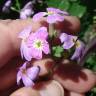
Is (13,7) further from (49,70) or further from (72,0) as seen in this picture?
(49,70)

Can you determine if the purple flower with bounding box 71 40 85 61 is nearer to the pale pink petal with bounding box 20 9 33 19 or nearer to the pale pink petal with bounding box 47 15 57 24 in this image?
the pale pink petal with bounding box 47 15 57 24

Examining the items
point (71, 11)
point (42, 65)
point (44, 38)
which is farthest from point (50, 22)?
point (71, 11)

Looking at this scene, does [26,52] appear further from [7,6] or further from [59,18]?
[7,6]

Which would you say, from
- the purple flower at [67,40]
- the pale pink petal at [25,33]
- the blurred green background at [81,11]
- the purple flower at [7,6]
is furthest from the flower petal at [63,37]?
the purple flower at [7,6]

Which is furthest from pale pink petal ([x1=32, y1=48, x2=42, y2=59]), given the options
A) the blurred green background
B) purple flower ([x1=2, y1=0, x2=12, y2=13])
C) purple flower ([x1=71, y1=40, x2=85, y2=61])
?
purple flower ([x1=2, y1=0, x2=12, y2=13])

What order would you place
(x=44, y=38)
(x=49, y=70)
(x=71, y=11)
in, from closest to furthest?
(x=44, y=38)
(x=49, y=70)
(x=71, y=11)

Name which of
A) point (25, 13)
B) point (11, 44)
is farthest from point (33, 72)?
point (25, 13)

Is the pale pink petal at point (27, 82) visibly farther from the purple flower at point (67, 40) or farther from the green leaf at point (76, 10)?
the green leaf at point (76, 10)
